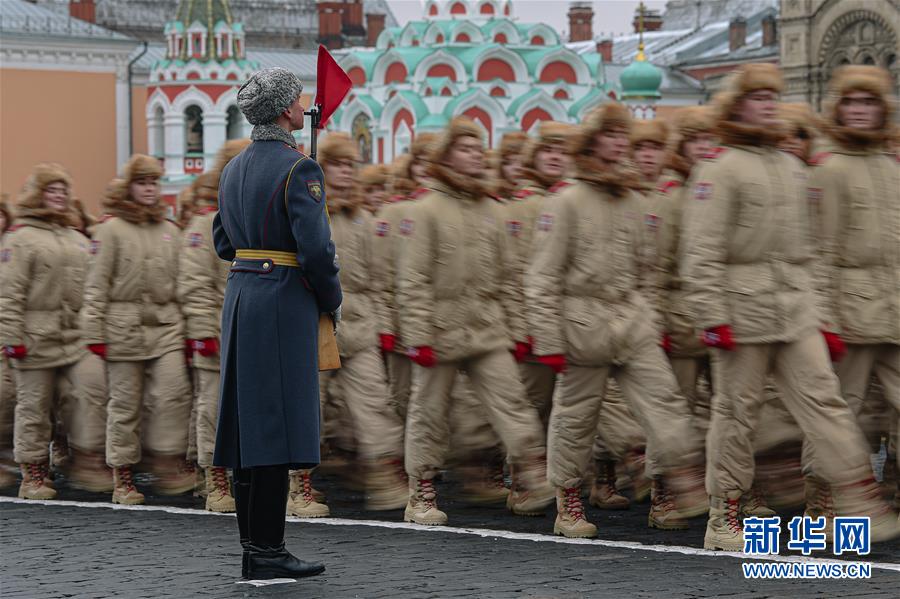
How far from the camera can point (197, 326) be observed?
1017 centimetres

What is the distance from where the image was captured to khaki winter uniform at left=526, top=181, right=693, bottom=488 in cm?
857

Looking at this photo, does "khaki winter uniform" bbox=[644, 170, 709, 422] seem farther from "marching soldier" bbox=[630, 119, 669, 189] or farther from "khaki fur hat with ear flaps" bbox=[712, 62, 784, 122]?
"khaki fur hat with ear flaps" bbox=[712, 62, 784, 122]

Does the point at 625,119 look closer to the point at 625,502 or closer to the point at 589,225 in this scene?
the point at 589,225

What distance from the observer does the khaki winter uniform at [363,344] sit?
9.87m

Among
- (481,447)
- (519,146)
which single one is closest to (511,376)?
(481,447)

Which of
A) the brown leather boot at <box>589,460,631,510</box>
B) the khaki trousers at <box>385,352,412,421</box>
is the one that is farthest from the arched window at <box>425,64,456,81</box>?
the brown leather boot at <box>589,460,631,510</box>

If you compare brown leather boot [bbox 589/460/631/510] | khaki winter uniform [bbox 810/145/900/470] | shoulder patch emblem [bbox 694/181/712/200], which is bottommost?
brown leather boot [bbox 589/460/631/510]

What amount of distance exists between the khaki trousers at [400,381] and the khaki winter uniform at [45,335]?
1.93 meters

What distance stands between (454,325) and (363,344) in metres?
0.88

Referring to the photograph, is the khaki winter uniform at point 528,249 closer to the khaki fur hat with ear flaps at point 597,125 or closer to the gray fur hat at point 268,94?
the khaki fur hat with ear flaps at point 597,125

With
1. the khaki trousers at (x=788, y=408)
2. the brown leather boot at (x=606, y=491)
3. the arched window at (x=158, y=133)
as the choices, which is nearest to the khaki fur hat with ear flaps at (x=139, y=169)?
the brown leather boot at (x=606, y=491)

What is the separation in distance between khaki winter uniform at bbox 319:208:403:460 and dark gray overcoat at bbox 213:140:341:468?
2.43 meters

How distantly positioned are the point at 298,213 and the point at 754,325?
7.33ft

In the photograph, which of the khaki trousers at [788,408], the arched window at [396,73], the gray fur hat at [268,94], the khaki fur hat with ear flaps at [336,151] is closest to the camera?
the gray fur hat at [268,94]
